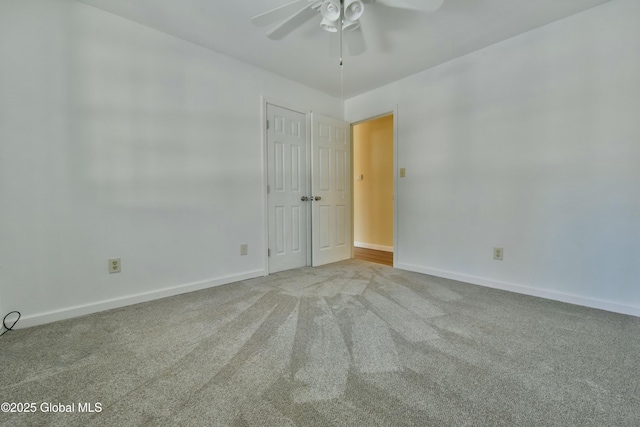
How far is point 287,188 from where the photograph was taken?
3.24 metres

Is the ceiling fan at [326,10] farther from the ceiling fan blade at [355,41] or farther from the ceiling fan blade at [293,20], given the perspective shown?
the ceiling fan blade at [355,41]

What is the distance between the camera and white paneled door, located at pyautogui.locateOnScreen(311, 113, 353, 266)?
3.45 m

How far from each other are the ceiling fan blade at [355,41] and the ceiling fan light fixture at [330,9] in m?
0.61

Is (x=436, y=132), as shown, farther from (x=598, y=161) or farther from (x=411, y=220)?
(x=598, y=161)

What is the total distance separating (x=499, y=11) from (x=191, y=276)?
3.52 m

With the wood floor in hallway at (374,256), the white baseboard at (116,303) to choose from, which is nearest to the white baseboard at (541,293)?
the wood floor in hallway at (374,256)

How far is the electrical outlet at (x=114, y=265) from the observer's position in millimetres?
2096

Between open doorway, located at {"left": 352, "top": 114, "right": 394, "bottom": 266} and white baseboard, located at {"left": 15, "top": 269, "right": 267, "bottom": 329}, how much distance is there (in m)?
2.39

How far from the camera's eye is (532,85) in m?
2.32

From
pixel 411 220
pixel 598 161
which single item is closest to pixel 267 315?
pixel 411 220

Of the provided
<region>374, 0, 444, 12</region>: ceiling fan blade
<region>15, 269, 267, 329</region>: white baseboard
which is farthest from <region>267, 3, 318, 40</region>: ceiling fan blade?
<region>15, 269, 267, 329</region>: white baseboard

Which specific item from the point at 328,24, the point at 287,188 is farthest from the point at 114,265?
the point at 328,24

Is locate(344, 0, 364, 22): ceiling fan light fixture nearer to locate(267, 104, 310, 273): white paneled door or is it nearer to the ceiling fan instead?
the ceiling fan

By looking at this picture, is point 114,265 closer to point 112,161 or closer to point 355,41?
point 112,161
